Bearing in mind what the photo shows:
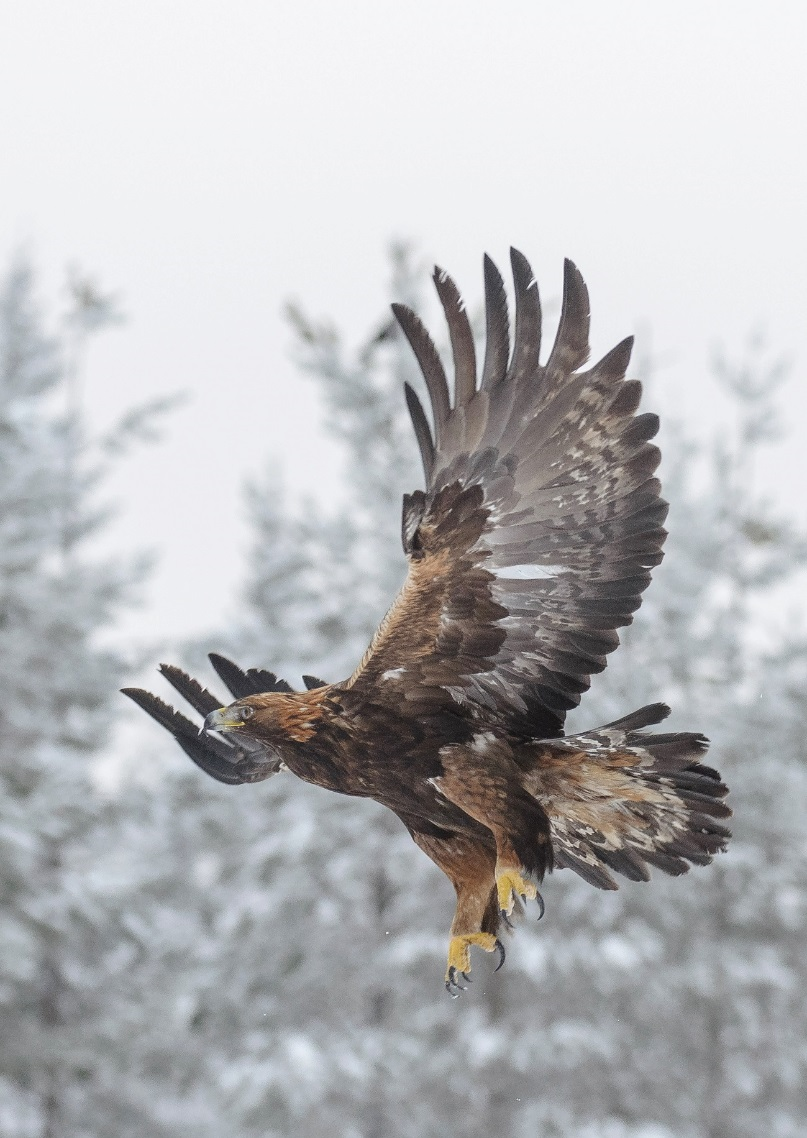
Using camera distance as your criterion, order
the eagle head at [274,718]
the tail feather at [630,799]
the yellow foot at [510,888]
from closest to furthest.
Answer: the yellow foot at [510,888] → the eagle head at [274,718] → the tail feather at [630,799]

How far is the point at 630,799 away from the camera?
429 centimetres

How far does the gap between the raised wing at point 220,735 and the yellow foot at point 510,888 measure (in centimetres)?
97

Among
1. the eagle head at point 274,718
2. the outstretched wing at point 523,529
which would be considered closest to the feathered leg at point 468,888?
the outstretched wing at point 523,529

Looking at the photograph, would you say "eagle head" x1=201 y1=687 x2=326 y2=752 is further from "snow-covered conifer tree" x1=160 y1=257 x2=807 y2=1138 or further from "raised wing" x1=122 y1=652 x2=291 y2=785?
"snow-covered conifer tree" x1=160 y1=257 x2=807 y2=1138

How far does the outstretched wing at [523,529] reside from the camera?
3.70 m

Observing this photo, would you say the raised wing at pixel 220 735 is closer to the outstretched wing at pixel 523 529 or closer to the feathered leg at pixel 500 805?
the outstretched wing at pixel 523 529

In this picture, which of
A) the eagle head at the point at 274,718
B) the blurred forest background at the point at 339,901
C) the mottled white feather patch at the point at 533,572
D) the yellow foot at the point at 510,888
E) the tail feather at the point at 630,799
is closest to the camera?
the yellow foot at the point at 510,888

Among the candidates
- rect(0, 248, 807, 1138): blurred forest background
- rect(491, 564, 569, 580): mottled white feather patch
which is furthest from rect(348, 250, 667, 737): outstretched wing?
rect(0, 248, 807, 1138): blurred forest background

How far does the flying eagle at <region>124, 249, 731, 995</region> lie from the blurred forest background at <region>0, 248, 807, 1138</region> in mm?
9780

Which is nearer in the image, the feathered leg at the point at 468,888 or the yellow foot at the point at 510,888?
the yellow foot at the point at 510,888

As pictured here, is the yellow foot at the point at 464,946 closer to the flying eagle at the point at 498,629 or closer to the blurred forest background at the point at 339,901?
the flying eagle at the point at 498,629

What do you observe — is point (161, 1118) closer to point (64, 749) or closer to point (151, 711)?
point (64, 749)

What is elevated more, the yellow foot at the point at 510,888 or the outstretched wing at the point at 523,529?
the outstretched wing at the point at 523,529

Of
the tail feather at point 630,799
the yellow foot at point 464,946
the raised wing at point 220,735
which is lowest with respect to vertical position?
the yellow foot at point 464,946
